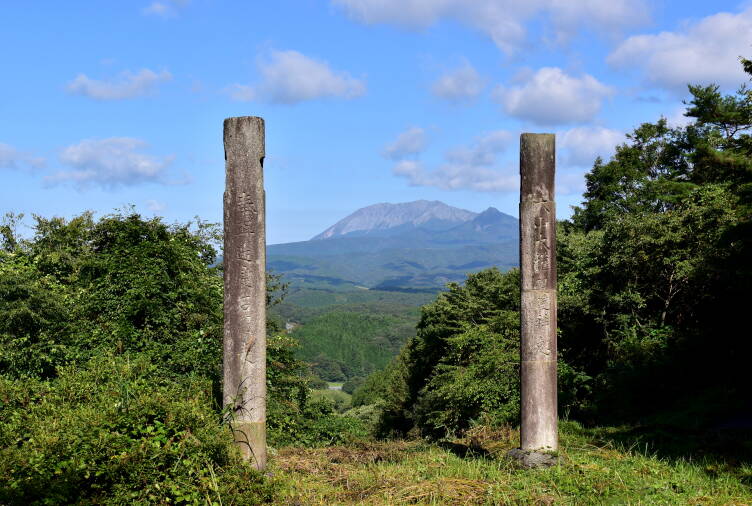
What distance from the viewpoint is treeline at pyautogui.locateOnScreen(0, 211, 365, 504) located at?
6957 millimetres

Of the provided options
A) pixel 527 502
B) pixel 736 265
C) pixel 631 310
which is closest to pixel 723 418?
pixel 736 265

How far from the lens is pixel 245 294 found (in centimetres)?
884

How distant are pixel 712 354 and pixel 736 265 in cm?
258

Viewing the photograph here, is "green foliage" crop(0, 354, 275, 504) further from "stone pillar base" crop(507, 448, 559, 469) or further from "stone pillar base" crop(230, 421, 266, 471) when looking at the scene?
"stone pillar base" crop(507, 448, 559, 469)

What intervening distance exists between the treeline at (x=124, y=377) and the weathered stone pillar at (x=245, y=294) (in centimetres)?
45

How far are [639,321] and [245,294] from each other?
14.6 metres

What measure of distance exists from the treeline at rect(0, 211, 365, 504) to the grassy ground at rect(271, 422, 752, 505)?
4.45ft

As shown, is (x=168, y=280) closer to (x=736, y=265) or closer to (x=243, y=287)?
(x=243, y=287)

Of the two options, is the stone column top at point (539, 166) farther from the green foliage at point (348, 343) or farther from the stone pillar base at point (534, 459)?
the green foliage at point (348, 343)

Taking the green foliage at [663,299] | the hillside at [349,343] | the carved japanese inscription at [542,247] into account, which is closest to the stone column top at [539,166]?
the carved japanese inscription at [542,247]

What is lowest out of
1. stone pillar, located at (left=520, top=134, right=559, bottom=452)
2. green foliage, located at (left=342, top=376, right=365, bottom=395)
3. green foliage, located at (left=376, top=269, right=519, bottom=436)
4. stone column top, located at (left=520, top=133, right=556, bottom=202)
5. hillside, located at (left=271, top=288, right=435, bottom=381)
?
green foliage, located at (left=342, top=376, right=365, bottom=395)

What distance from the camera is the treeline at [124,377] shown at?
696cm

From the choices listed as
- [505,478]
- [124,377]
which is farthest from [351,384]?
[505,478]

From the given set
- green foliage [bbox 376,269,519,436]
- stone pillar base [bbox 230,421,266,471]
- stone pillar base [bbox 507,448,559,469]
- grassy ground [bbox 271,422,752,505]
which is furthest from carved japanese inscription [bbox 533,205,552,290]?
green foliage [bbox 376,269,519,436]
